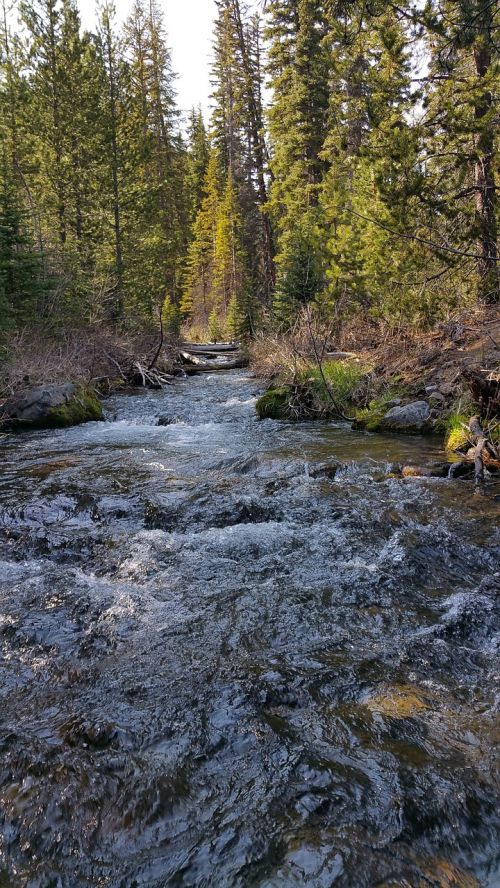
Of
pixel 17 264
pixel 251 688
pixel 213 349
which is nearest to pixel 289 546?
pixel 251 688

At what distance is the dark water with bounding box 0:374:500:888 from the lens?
2.46 metres

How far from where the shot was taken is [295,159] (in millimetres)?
25203

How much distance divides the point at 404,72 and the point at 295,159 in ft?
52.7

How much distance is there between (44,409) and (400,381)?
25.7 ft

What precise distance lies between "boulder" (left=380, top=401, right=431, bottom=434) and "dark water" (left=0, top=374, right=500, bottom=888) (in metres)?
2.86

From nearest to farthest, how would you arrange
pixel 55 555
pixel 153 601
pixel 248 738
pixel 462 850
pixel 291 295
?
pixel 462 850 < pixel 248 738 < pixel 153 601 < pixel 55 555 < pixel 291 295

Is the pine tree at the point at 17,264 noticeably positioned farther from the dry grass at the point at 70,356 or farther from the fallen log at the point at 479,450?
the fallen log at the point at 479,450

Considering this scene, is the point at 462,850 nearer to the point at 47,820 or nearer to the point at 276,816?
the point at 276,816

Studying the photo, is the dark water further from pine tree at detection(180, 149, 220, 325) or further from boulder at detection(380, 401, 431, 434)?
pine tree at detection(180, 149, 220, 325)

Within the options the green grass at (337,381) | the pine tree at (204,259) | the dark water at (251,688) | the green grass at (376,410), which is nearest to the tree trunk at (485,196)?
the green grass at (376,410)

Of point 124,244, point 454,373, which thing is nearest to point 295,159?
point 124,244

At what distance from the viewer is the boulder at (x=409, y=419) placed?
9.96 metres

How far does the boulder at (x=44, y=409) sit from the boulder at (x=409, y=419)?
6.91 metres

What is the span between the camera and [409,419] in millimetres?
10133
